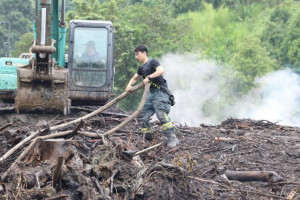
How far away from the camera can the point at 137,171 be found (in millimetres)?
6523

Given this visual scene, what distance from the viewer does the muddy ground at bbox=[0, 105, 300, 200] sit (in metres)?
5.68

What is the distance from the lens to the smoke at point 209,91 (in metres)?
27.3

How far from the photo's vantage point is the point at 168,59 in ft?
101

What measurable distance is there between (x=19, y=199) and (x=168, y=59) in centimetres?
2562

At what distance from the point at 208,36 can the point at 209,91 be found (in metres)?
13.7

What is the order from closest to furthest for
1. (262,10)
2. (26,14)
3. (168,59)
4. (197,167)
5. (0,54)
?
→ (197,167)
(168,59)
(0,54)
(262,10)
(26,14)

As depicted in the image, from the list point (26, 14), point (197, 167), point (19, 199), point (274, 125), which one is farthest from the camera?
point (26, 14)

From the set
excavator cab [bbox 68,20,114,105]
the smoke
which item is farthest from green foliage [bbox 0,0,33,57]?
excavator cab [bbox 68,20,114,105]

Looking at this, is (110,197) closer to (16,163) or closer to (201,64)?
(16,163)

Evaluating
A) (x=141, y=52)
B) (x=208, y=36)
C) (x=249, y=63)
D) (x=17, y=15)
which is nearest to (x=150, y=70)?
(x=141, y=52)

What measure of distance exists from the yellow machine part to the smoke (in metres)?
16.6

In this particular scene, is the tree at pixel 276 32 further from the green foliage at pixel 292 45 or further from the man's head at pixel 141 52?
the man's head at pixel 141 52

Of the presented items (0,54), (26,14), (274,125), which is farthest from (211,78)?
(26,14)

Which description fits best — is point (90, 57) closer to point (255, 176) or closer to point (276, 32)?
point (255, 176)
